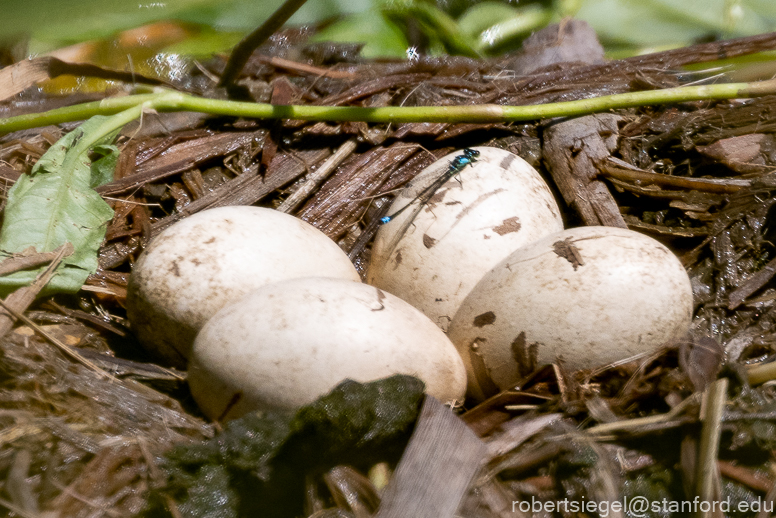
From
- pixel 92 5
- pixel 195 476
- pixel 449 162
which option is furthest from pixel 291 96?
pixel 195 476

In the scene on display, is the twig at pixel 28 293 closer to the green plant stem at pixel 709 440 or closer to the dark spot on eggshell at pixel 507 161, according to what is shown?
the dark spot on eggshell at pixel 507 161

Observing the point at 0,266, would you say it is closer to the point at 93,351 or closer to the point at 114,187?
the point at 93,351

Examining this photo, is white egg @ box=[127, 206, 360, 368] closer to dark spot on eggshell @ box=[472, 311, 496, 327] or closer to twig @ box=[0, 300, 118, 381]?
twig @ box=[0, 300, 118, 381]

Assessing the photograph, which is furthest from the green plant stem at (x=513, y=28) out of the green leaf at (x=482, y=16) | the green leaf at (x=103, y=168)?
the green leaf at (x=103, y=168)

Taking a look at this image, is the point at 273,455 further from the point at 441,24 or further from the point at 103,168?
the point at 441,24

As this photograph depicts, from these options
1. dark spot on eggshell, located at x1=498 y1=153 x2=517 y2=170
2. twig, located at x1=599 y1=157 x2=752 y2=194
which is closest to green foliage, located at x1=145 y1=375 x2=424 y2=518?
dark spot on eggshell, located at x1=498 y1=153 x2=517 y2=170

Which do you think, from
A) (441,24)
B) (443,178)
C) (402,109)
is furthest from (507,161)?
(441,24)
